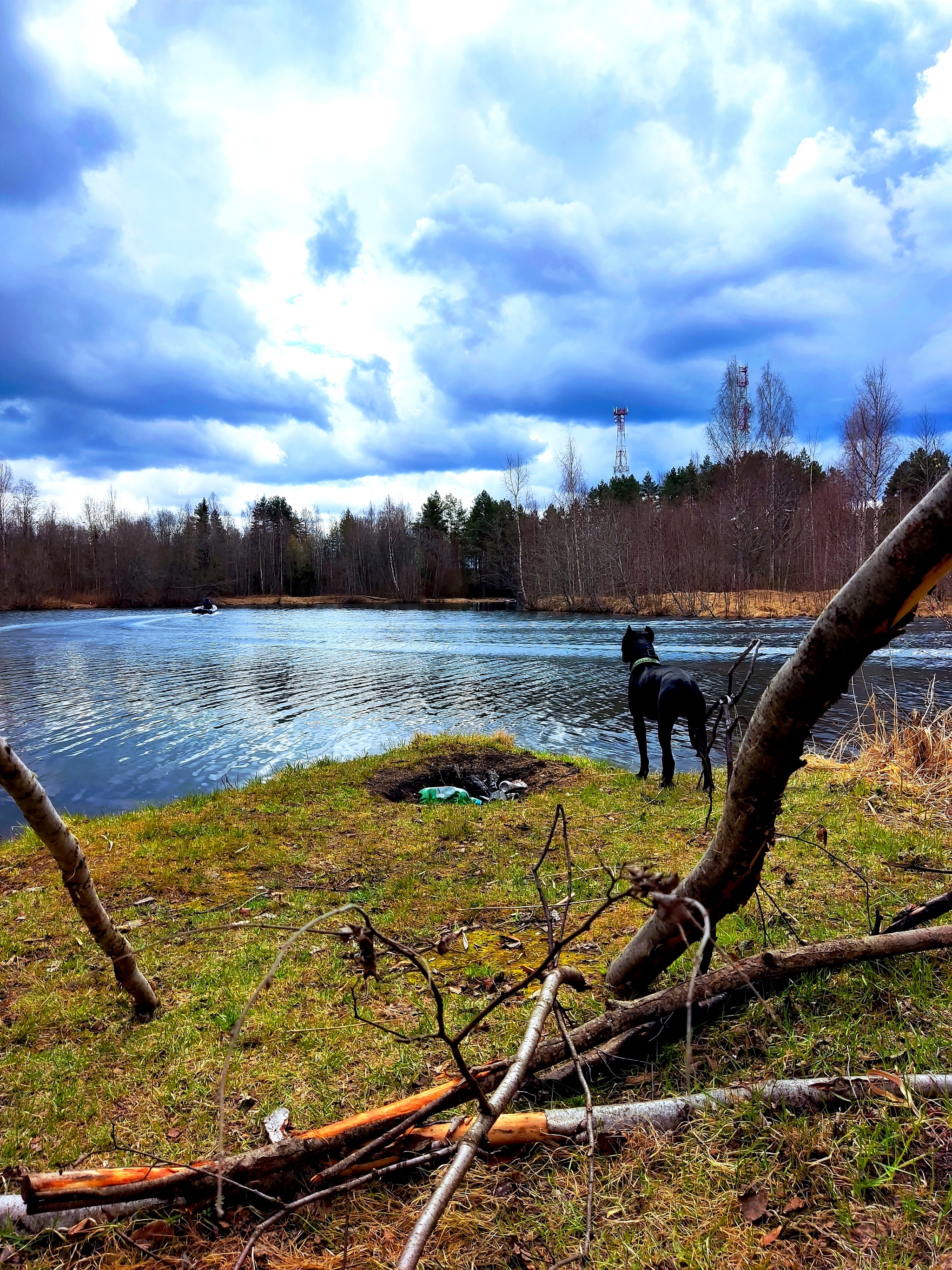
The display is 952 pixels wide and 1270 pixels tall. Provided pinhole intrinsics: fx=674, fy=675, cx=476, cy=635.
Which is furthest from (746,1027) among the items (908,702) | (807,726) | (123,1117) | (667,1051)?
(908,702)

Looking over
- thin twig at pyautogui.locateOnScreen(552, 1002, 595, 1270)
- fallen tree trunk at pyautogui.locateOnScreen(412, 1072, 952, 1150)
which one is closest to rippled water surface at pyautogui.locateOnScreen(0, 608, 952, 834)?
fallen tree trunk at pyautogui.locateOnScreen(412, 1072, 952, 1150)

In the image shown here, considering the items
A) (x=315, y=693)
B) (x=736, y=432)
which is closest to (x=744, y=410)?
(x=736, y=432)

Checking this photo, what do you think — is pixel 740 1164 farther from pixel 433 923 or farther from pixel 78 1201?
pixel 433 923

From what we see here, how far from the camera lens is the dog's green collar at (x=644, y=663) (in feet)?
28.3

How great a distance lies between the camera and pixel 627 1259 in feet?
5.73

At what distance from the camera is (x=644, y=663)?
8.68m

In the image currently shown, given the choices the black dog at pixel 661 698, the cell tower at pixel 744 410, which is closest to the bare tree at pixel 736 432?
the cell tower at pixel 744 410

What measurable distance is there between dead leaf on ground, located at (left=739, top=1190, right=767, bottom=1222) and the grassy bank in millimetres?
19

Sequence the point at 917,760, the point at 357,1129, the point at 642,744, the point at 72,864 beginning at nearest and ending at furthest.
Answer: the point at 357,1129 < the point at 72,864 < the point at 917,760 < the point at 642,744

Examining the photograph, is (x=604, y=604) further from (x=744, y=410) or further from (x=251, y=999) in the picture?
(x=251, y=999)

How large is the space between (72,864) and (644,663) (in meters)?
7.12

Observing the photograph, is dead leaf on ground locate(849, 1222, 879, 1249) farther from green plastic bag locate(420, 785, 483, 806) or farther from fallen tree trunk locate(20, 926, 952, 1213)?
green plastic bag locate(420, 785, 483, 806)

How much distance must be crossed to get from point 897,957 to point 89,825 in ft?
23.1

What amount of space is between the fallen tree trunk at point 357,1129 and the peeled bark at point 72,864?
948 millimetres
